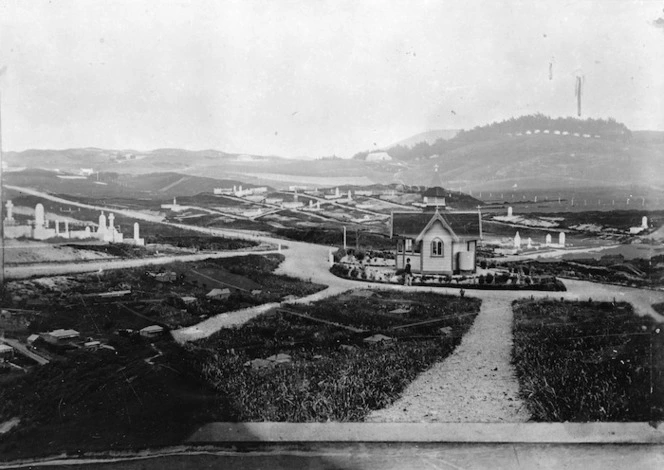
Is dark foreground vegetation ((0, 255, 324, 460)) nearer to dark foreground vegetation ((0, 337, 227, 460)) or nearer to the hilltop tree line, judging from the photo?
dark foreground vegetation ((0, 337, 227, 460))

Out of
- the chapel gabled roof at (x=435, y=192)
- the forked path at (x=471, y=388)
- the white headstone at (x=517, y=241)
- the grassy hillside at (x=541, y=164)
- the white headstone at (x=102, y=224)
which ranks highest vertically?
the grassy hillside at (x=541, y=164)

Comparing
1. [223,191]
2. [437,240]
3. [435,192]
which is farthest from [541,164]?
[223,191]

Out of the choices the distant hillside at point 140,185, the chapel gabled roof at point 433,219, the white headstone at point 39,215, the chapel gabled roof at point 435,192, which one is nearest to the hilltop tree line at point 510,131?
the chapel gabled roof at point 435,192

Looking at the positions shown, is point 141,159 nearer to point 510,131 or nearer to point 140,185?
point 140,185

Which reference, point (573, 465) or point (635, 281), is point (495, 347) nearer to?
point (573, 465)

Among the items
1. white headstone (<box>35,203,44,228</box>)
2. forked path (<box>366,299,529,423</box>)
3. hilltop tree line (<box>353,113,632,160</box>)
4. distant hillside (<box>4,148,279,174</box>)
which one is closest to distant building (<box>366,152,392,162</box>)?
hilltop tree line (<box>353,113,632,160</box>)

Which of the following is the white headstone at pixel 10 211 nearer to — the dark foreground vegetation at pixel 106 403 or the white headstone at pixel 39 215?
the white headstone at pixel 39 215

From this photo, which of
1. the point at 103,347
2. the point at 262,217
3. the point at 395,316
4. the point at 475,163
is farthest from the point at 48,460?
the point at 475,163
